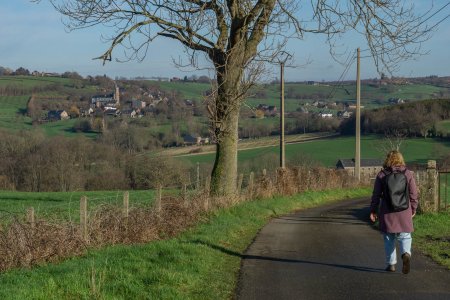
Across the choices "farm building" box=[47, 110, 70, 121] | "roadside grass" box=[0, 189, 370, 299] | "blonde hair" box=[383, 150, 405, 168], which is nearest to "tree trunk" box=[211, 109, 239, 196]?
"roadside grass" box=[0, 189, 370, 299]

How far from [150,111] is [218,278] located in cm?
6716

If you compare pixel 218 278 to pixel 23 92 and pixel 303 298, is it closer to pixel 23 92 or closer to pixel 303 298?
pixel 303 298

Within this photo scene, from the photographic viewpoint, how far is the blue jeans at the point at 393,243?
862 centimetres

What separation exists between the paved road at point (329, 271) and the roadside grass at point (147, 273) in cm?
36

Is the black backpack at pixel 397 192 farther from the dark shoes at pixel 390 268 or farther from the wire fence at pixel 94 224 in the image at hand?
the wire fence at pixel 94 224

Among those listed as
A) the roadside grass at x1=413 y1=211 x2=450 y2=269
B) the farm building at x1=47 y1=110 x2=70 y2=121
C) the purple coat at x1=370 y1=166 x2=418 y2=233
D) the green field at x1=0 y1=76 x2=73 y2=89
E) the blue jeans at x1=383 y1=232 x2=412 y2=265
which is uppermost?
the green field at x1=0 y1=76 x2=73 y2=89

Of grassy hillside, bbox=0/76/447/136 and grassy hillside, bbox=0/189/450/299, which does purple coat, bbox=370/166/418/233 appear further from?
grassy hillside, bbox=0/76/447/136

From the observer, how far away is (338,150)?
61125mm

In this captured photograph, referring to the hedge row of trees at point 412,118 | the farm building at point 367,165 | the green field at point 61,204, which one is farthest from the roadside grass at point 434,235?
the hedge row of trees at point 412,118

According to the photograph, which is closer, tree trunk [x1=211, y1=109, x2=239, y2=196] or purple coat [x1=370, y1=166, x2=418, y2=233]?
purple coat [x1=370, y1=166, x2=418, y2=233]

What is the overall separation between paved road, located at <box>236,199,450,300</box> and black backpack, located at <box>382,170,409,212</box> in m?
0.95

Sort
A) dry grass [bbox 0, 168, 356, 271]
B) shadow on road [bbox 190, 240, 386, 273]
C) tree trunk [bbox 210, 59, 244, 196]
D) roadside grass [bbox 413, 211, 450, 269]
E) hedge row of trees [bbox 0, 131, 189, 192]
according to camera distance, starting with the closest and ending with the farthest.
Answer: shadow on road [bbox 190, 240, 386, 273], dry grass [bbox 0, 168, 356, 271], roadside grass [bbox 413, 211, 450, 269], tree trunk [bbox 210, 59, 244, 196], hedge row of trees [bbox 0, 131, 189, 192]

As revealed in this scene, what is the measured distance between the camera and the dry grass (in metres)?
9.48

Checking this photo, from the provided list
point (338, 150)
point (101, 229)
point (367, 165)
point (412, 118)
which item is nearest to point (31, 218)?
point (101, 229)
